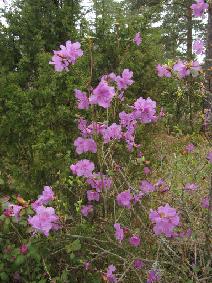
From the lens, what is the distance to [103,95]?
89.7 inches

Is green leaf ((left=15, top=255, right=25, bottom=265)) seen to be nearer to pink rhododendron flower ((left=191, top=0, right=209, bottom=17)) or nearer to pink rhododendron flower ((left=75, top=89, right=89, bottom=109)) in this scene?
pink rhododendron flower ((left=75, top=89, right=89, bottom=109))

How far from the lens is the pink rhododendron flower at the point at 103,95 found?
88.6 inches

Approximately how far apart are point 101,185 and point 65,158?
832 mm

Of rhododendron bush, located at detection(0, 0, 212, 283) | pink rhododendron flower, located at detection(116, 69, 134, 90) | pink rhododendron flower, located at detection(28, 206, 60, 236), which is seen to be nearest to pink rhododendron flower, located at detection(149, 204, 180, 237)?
rhododendron bush, located at detection(0, 0, 212, 283)

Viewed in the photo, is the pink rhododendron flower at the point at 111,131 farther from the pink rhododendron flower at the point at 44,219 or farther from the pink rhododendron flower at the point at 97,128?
the pink rhododendron flower at the point at 44,219

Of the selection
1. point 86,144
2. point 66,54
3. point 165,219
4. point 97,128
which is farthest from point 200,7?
point 165,219

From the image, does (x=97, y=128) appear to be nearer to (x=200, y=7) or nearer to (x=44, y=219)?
(x=44, y=219)

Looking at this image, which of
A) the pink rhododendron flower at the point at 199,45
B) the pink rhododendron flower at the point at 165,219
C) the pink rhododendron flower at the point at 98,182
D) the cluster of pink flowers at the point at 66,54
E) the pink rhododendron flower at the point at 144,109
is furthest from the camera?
the pink rhododendron flower at the point at 199,45

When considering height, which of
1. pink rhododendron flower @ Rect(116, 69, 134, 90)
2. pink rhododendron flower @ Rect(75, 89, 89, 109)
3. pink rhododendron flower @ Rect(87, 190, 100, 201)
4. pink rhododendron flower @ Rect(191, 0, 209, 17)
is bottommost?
pink rhododendron flower @ Rect(87, 190, 100, 201)

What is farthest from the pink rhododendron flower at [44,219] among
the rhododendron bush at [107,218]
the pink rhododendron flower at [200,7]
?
the pink rhododendron flower at [200,7]

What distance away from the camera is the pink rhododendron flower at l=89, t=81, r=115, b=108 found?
Answer: 7.38 ft

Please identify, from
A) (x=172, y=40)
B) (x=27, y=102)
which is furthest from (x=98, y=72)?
(x=172, y=40)

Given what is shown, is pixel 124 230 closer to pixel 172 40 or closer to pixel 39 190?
pixel 39 190

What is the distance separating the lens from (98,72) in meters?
5.02
